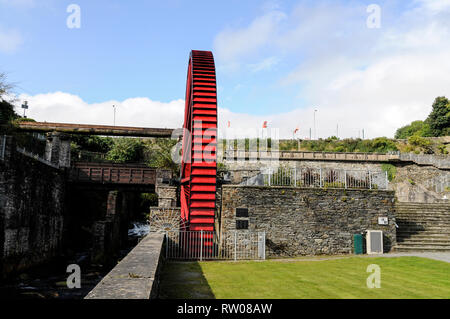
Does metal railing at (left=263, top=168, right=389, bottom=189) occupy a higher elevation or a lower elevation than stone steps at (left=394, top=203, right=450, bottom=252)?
higher

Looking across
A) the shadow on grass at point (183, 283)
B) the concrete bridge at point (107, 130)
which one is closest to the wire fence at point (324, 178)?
the shadow on grass at point (183, 283)

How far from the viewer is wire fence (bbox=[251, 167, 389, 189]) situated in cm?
1625

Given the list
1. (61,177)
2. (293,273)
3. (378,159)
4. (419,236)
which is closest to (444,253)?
(419,236)

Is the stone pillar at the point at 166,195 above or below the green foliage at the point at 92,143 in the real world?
below

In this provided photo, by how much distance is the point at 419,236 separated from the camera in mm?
16094

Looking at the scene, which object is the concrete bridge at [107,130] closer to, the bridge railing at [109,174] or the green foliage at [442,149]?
the bridge railing at [109,174]

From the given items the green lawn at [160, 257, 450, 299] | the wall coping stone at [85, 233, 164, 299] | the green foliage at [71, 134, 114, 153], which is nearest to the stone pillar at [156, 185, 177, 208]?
the green lawn at [160, 257, 450, 299]

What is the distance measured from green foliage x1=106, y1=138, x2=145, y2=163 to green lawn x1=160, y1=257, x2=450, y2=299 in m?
35.8

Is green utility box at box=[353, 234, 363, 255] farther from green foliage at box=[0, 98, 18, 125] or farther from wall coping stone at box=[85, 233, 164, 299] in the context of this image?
green foliage at box=[0, 98, 18, 125]

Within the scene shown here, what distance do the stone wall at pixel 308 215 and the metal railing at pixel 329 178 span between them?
0.92 meters

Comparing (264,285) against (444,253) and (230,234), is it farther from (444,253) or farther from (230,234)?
(444,253)

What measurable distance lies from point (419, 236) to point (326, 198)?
16.1 feet

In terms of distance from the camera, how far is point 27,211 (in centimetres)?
1769

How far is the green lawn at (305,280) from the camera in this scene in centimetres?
739
